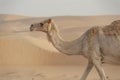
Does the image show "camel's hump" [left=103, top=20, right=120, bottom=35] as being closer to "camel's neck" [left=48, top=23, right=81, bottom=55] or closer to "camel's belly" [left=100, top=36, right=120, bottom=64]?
"camel's belly" [left=100, top=36, right=120, bottom=64]

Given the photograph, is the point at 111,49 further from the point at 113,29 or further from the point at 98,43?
the point at 113,29

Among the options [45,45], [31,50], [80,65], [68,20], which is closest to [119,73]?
[80,65]

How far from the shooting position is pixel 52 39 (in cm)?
971

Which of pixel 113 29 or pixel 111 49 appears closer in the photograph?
pixel 111 49

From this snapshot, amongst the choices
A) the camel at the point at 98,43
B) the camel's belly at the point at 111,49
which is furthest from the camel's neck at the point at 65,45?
the camel's belly at the point at 111,49

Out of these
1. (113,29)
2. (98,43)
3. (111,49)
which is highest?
(113,29)

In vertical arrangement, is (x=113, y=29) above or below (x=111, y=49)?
above

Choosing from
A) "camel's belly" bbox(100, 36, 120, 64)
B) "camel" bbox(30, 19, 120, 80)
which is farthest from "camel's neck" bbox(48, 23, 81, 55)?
"camel's belly" bbox(100, 36, 120, 64)

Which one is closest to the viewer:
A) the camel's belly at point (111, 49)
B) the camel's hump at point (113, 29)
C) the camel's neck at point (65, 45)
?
the camel's belly at point (111, 49)

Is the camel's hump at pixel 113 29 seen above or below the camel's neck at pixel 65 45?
above

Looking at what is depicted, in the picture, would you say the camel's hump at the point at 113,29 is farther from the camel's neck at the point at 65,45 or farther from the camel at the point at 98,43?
the camel's neck at the point at 65,45

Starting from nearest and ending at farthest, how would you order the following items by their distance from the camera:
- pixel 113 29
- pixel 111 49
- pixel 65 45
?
pixel 111 49 < pixel 113 29 < pixel 65 45

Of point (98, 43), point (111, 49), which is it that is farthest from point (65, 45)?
point (111, 49)

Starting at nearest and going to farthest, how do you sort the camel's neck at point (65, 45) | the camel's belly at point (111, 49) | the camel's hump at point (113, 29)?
1. the camel's belly at point (111, 49)
2. the camel's hump at point (113, 29)
3. the camel's neck at point (65, 45)
